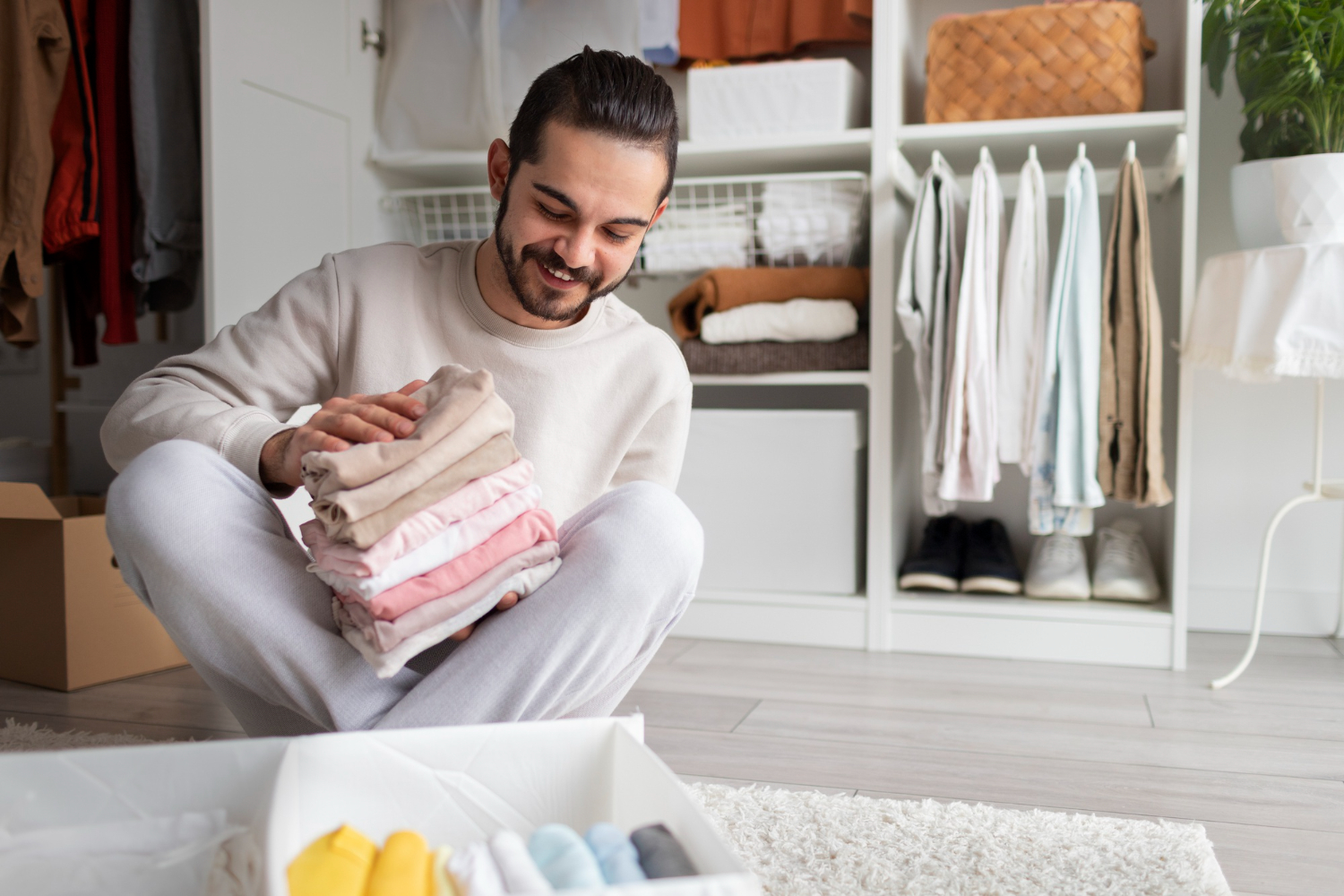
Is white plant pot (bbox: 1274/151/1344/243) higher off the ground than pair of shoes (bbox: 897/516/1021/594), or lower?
higher

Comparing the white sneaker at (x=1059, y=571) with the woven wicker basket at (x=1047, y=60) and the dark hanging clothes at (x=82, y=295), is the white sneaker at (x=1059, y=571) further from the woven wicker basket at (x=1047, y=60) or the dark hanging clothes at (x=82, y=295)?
the dark hanging clothes at (x=82, y=295)

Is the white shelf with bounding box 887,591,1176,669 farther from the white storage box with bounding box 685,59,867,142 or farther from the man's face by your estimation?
the man's face

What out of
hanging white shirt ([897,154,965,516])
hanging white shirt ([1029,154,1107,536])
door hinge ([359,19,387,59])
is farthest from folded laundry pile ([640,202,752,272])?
door hinge ([359,19,387,59])

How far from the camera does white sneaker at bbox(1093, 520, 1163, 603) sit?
1.87 metres

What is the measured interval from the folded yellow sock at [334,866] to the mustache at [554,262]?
0.64m

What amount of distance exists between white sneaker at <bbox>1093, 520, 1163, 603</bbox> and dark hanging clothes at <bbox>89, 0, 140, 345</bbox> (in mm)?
1872

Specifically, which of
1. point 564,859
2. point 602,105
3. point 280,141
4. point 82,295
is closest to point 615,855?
point 564,859

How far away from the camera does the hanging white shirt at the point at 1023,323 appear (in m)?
1.75

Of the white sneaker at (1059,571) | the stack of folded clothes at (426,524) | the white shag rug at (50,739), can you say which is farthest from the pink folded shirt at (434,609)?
the white sneaker at (1059,571)

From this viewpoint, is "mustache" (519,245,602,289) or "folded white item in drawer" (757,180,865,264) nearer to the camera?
"mustache" (519,245,602,289)

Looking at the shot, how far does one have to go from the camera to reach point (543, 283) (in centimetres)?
110

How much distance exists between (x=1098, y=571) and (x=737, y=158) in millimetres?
1050

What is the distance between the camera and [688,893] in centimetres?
48

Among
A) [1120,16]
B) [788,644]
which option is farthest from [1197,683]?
[1120,16]
